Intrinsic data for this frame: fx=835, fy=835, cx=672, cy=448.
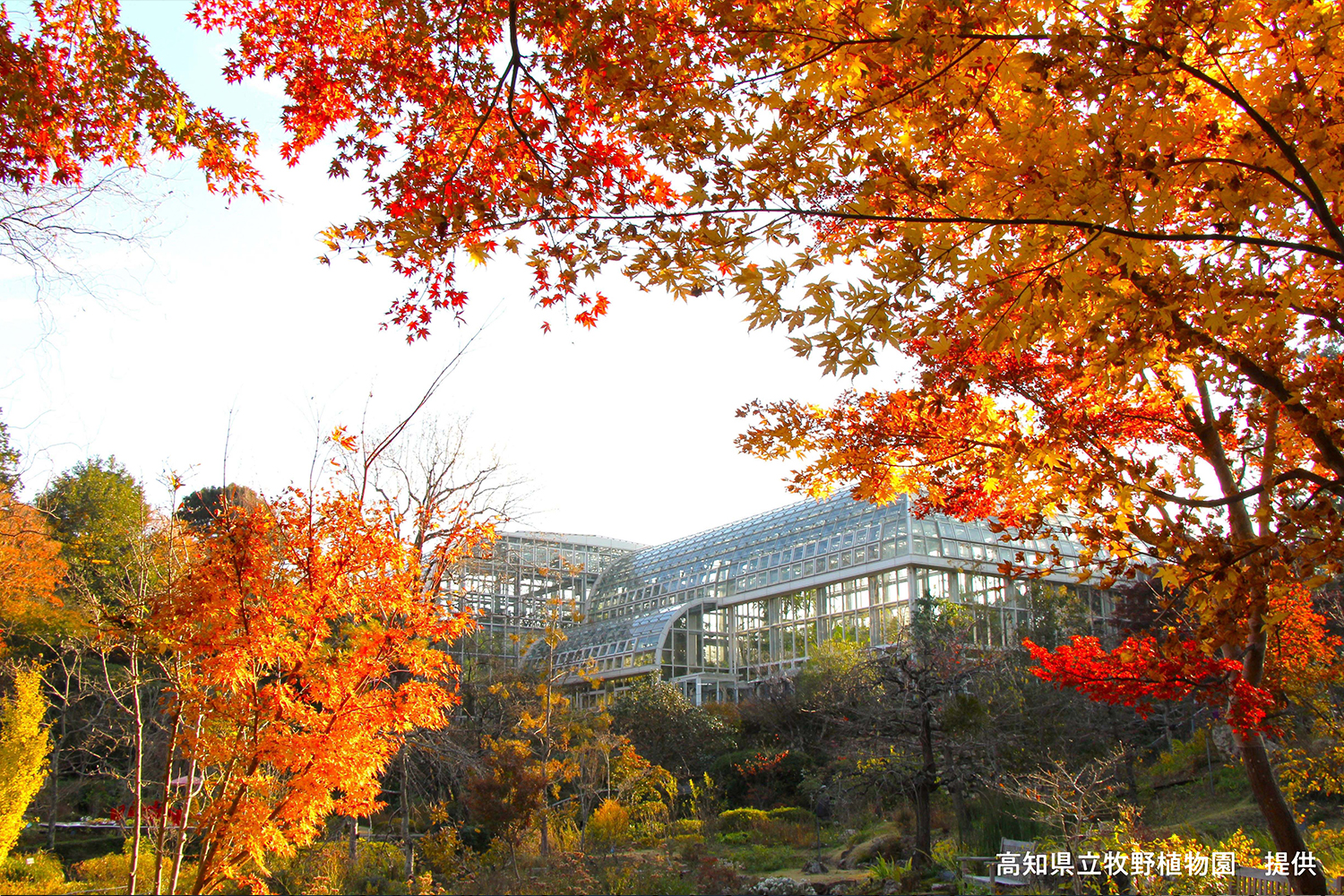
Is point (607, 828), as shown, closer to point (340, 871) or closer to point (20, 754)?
point (340, 871)

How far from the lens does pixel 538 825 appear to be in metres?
11.4

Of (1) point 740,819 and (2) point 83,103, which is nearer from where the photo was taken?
(2) point 83,103

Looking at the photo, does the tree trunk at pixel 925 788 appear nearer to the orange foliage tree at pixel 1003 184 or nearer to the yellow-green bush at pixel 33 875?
the orange foliage tree at pixel 1003 184

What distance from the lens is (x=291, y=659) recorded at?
5832 millimetres

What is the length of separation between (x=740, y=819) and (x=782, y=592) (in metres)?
11.2

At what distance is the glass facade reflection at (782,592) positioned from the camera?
22.2m

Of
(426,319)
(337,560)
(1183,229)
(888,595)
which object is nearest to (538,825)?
(337,560)

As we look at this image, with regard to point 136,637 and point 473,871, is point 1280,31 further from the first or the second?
point 473,871

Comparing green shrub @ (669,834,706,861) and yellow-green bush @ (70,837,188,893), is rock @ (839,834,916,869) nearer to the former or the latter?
green shrub @ (669,834,706,861)

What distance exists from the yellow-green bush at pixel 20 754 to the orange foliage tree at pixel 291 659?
8.04 metres

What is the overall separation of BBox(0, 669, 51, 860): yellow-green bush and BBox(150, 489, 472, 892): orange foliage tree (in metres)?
8.04

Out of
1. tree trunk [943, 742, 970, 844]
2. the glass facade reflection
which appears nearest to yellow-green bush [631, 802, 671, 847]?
tree trunk [943, 742, 970, 844]

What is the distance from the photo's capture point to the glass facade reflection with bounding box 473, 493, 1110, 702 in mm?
22250

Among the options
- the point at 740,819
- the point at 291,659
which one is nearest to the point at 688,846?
the point at 740,819
